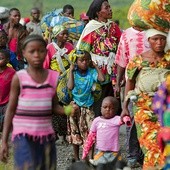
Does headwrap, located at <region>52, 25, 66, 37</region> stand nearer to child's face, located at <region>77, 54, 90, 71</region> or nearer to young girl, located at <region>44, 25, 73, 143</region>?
young girl, located at <region>44, 25, 73, 143</region>

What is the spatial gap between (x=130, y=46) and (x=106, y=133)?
1286 mm

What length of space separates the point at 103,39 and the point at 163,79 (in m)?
3.02

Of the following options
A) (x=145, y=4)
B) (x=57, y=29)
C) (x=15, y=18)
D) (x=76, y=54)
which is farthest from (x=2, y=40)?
(x=145, y=4)

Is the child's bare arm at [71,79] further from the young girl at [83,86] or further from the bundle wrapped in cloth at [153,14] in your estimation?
the bundle wrapped in cloth at [153,14]

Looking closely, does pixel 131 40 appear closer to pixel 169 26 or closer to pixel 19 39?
pixel 169 26

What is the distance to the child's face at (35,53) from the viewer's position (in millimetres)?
9031

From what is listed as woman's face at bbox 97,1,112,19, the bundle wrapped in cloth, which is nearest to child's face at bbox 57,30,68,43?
woman's face at bbox 97,1,112,19

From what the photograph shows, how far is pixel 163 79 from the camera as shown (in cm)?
1030

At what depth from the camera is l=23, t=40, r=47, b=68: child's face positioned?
29.6 ft

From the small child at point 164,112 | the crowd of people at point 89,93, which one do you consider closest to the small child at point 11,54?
the crowd of people at point 89,93

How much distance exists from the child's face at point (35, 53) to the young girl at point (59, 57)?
448 centimetres

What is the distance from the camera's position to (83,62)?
12.8 m

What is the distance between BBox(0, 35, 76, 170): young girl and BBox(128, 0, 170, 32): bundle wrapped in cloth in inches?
70.1

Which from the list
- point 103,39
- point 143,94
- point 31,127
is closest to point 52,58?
point 103,39
